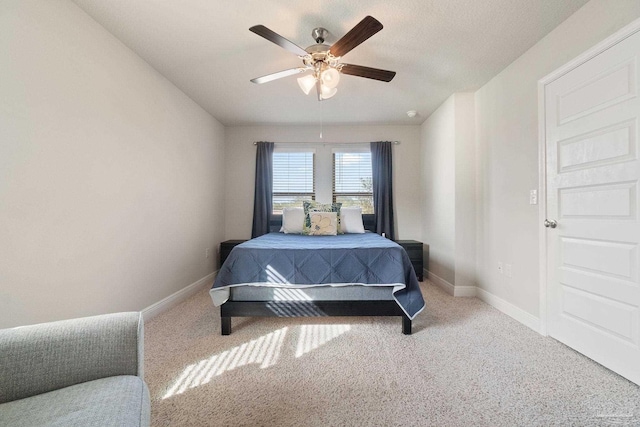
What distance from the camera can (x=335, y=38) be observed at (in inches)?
82.4

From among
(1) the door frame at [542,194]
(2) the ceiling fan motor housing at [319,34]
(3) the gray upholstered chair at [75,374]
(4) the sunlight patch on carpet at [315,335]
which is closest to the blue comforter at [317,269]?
(4) the sunlight patch on carpet at [315,335]

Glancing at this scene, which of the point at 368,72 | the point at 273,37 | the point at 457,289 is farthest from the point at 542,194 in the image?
the point at 273,37

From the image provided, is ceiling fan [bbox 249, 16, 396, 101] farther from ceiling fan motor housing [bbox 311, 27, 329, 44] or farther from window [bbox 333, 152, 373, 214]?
window [bbox 333, 152, 373, 214]

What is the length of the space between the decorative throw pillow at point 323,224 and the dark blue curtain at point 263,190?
3.14 feet

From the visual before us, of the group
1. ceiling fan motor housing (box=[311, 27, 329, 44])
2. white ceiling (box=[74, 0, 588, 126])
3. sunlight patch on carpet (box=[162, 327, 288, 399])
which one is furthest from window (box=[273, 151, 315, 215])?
sunlight patch on carpet (box=[162, 327, 288, 399])

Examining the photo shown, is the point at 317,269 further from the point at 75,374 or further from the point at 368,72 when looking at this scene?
the point at 368,72

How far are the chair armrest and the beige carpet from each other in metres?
0.56

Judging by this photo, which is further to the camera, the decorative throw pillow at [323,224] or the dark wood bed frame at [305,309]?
the decorative throw pillow at [323,224]

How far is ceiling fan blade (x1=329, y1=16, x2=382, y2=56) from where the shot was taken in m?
1.59

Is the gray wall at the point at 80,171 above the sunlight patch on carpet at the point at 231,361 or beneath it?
above

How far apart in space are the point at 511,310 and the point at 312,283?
186cm

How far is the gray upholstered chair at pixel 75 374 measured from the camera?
0.73 m

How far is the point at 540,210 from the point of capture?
213cm

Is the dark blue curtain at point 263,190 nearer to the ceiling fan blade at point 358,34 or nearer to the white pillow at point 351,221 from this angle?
the white pillow at point 351,221
